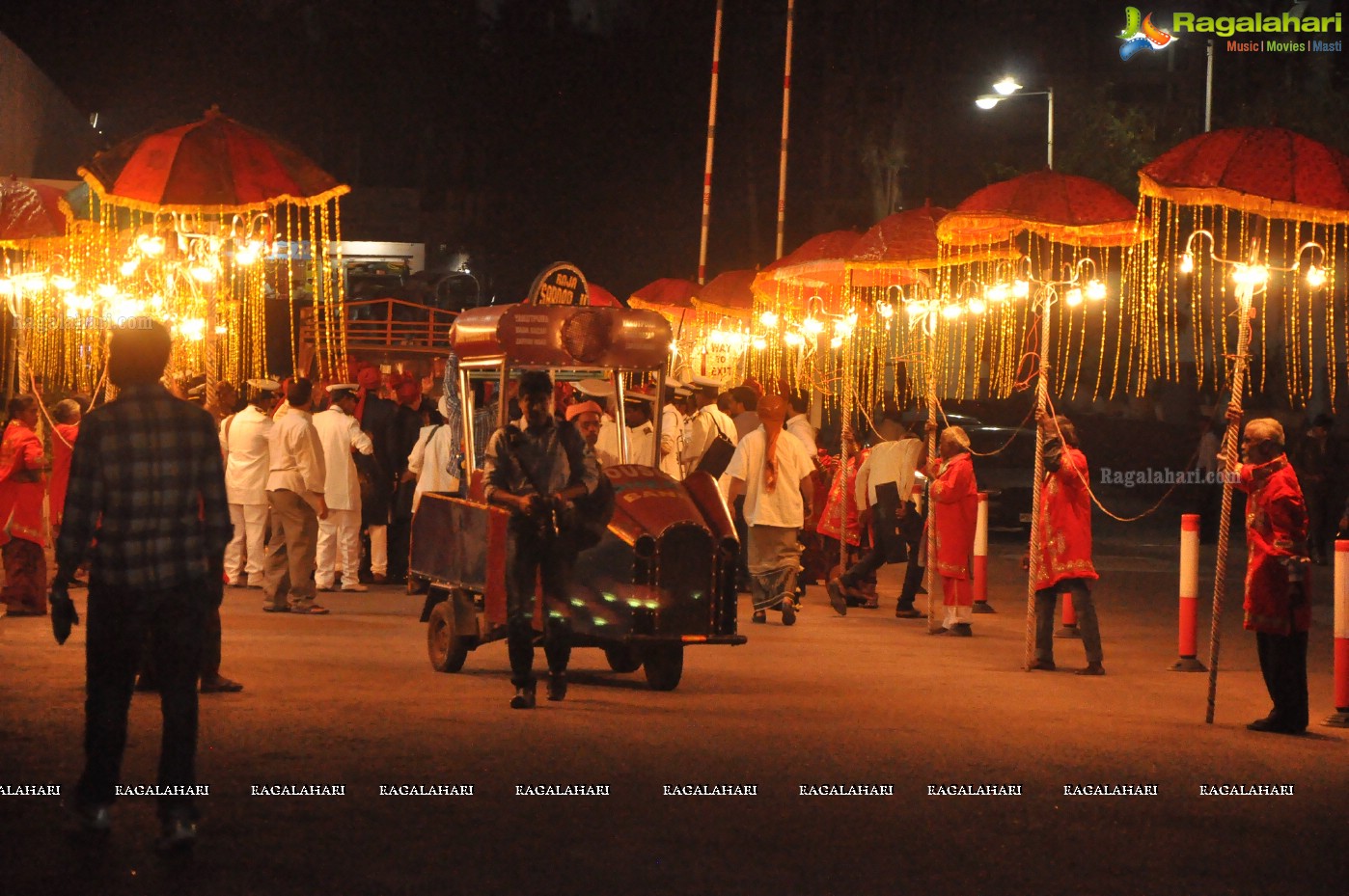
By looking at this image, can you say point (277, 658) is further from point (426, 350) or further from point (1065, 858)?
point (426, 350)

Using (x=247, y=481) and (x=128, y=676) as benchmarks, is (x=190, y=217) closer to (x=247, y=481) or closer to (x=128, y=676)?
(x=247, y=481)

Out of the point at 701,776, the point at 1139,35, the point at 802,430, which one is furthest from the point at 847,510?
the point at 1139,35

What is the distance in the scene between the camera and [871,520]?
15547mm

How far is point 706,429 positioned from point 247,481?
457cm

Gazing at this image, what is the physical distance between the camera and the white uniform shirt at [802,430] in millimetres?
16078

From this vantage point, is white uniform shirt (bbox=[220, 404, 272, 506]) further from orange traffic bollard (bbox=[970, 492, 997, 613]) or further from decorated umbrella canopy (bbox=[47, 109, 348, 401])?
orange traffic bollard (bbox=[970, 492, 997, 613])

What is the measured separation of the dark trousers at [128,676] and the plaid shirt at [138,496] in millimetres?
85

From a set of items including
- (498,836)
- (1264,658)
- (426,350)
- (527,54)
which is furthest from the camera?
(527,54)

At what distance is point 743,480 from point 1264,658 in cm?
570

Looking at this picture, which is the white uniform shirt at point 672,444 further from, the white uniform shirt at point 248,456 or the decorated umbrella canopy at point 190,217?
the white uniform shirt at point 248,456

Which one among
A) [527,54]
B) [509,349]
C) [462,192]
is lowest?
[509,349]

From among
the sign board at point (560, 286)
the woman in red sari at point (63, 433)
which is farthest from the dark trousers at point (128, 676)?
the woman in red sari at point (63, 433)

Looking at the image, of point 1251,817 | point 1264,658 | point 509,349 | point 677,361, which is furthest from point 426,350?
point 1251,817

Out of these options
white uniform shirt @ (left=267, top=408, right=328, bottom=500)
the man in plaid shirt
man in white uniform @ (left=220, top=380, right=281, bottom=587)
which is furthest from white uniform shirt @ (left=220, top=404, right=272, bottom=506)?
the man in plaid shirt
